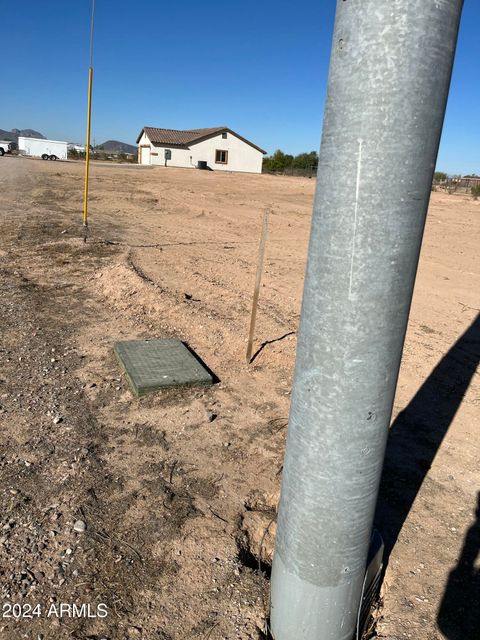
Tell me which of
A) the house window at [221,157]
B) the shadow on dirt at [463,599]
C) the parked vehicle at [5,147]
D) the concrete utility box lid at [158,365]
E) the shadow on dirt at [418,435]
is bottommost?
the shadow on dirt at [463,599]

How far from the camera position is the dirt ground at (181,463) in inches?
96.1

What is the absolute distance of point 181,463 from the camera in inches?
136

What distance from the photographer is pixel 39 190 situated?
19.3 meters

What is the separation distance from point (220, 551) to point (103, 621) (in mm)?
682

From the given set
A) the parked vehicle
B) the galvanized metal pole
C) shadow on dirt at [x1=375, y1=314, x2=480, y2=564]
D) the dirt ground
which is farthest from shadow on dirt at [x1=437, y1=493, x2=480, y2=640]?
the parked vehicle

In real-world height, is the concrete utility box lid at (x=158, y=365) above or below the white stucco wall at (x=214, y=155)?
below

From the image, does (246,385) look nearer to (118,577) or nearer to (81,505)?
(81,505)

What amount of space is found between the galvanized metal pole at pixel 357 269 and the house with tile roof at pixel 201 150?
1911 inches

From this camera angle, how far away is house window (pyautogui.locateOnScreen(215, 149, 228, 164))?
49.6m

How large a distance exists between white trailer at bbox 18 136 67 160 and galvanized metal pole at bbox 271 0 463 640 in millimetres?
52245

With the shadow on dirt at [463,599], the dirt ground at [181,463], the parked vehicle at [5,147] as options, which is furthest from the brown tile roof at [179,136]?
the shadow on dirt at [463,599]

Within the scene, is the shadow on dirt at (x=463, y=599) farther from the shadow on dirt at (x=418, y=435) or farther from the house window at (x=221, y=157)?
the house window at (x=221, y=157)

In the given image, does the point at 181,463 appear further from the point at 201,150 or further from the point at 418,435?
the point at 201,150

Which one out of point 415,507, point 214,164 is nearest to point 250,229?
point 415,507
